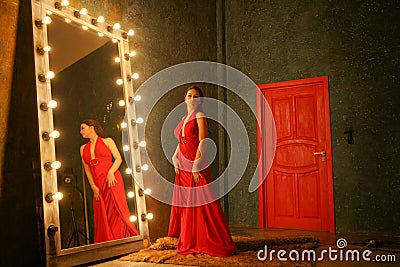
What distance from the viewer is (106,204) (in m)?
3.25

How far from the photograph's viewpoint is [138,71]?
4023mm

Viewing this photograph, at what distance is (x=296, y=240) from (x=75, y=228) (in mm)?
2039

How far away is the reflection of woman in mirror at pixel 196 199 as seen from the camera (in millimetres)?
3232

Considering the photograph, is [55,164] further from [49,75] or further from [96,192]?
[49,75]

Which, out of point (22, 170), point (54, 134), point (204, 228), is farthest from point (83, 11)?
point (204, 228)

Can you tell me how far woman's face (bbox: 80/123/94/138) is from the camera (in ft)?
10.3

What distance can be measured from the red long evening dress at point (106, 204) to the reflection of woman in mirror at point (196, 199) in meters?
0.46

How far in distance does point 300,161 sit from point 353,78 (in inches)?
46.6

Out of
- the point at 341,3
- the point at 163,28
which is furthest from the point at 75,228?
the point at 341,3

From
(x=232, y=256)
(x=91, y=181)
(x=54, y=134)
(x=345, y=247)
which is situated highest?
(x=54, y=134)

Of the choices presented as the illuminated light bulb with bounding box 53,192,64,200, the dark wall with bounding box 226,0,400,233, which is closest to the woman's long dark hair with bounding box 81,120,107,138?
the illuminated light bulb with bounding box 53,192,64,200

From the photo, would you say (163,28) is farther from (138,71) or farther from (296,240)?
(296,240)

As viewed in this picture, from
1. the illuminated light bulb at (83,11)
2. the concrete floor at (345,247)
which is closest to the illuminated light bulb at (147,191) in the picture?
the concrete floor at (345,247)

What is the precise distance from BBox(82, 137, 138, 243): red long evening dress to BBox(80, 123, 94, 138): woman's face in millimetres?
70
